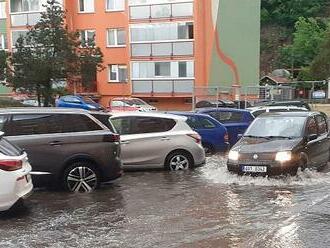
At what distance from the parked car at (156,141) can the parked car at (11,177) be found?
4.91 meters

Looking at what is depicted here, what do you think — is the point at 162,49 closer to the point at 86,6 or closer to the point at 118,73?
the point at 118,73

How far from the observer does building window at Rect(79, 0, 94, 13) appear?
160ft

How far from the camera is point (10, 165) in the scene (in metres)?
8.18

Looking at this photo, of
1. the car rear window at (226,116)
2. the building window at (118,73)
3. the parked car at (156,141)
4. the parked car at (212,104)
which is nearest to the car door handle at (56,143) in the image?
the parked car at (156,141)

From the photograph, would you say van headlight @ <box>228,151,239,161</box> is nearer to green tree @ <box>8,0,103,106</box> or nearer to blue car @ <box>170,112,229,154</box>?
blue car @ <box>170,112,229,154</box>

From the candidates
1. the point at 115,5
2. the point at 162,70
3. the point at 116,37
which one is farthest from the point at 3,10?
the point at 162,70

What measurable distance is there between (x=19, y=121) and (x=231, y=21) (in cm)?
3832

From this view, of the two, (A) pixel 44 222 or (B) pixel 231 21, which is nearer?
(A) pixel 44 222

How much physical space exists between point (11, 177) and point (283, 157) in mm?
5572

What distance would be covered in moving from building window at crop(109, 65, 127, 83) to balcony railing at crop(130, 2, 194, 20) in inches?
171

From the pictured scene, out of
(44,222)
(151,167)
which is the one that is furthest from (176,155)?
(44,222)

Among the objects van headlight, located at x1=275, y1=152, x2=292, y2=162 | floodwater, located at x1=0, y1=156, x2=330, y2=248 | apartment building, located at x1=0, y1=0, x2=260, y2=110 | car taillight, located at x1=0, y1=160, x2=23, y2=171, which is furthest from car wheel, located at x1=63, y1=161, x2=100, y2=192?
apartment building, located at x1=0, y1=0, x2=260, y2=110

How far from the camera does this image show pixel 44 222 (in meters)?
8.27

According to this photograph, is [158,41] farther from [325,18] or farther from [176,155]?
[325,18]
